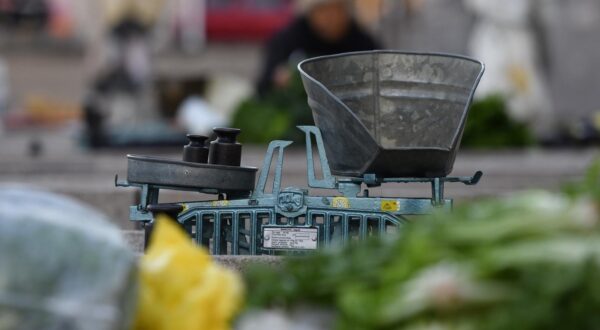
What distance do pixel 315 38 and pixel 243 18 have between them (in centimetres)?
2593

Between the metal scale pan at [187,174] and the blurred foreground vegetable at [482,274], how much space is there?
243 centimetres

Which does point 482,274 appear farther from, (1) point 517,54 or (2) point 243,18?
(2) point 243,18

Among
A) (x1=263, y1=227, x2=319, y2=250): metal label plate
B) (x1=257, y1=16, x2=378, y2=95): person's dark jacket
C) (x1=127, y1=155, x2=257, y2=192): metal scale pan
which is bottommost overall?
(x1=263, y1=227, x2=319, y2=250): metal label plate

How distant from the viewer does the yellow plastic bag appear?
3.41 meters

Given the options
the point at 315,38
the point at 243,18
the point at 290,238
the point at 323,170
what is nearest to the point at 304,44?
the point at 315,38

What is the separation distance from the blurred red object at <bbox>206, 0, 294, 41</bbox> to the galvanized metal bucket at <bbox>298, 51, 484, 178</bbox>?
106 feet

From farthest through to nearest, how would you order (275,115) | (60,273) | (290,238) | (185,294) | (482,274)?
(275,115) → (290,238) → (185,294) → (60,273) → (482,274)

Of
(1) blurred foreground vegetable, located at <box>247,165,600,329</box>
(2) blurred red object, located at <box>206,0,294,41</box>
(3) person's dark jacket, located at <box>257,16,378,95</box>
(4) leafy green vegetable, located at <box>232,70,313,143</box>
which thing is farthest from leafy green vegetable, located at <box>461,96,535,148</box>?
(2) blurred red object, located at <box>206,0,294,41</box>

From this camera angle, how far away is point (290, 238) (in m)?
5.70

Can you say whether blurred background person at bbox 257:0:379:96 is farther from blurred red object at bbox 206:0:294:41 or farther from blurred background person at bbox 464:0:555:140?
blurred red object at bbox 206:0:294:41

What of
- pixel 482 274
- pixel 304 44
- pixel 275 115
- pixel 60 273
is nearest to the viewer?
pixel 482 274

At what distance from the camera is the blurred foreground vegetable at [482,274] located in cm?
300

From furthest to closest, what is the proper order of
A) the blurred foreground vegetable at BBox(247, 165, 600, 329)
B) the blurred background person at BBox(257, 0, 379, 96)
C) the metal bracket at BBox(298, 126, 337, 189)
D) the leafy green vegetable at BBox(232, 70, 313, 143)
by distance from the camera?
the blurred background person at BBox(257, 0, 379, 96) → the leafy green vegetable at BBox(232, 70, 313, 143) → the metal bracket at BBox(298, 126, 337, 189) → the blurred foreground vegetable at BBox(247, 165, 600, 329)

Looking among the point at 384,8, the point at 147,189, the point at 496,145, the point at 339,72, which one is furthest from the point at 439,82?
the point at 384,8
